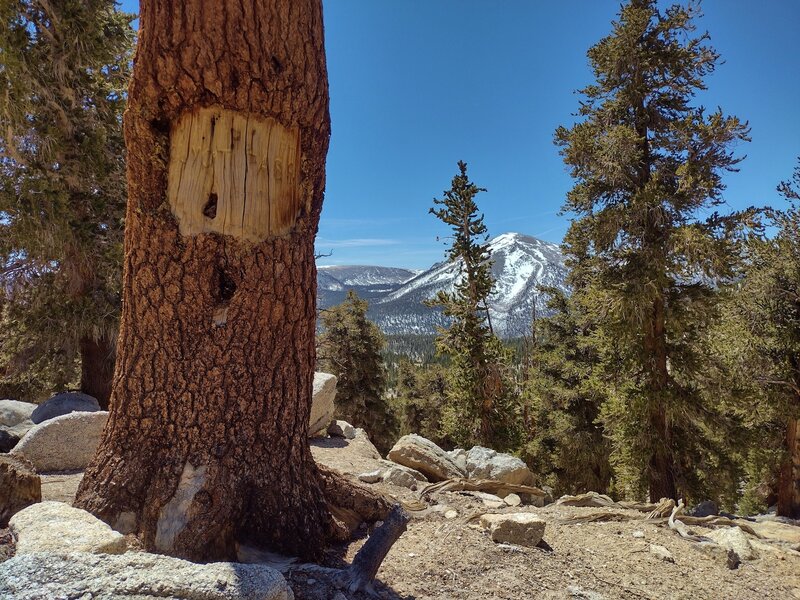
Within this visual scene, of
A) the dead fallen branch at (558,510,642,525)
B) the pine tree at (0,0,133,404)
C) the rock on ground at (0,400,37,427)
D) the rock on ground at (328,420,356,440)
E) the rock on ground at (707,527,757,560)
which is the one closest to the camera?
the rock on ground at (707,527,757,560)

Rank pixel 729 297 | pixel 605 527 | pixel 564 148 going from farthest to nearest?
pixel 564 148, pixel 729 297, pixel 605 527

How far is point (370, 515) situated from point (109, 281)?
811 cm

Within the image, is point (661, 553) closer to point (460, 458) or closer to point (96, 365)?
point (460, 458)

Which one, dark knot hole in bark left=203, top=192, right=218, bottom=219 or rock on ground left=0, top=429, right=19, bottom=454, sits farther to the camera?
rock on ground left=0, top=429, right=19, bottom=454

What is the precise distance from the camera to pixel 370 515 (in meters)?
3.82

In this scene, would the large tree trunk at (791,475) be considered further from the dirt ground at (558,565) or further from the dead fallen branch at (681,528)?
the dead fallen branch at (681,528)

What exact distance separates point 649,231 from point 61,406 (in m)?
11.2

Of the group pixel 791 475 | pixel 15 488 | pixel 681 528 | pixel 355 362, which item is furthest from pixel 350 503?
pixel 355 362

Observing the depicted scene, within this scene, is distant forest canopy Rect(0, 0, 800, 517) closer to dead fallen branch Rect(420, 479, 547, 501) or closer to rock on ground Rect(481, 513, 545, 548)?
dead fallen branch Rect(420, 479, 547, 501)

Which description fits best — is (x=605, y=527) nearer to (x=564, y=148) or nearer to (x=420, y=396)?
(x=564, y=148)

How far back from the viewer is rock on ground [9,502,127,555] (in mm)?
2207

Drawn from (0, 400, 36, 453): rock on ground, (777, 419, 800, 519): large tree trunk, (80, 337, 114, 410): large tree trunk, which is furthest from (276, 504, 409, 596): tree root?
(777, 419, 800, 519): large tree trunk

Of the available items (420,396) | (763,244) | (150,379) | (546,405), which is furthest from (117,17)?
(420,396)

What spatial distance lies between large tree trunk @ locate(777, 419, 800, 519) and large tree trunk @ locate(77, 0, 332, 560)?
42.9ft
